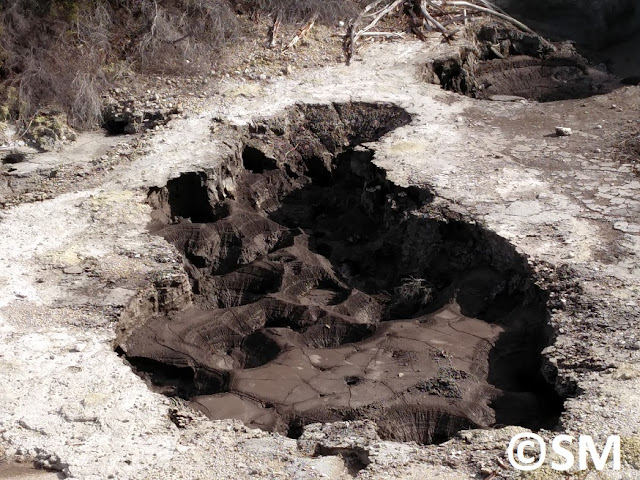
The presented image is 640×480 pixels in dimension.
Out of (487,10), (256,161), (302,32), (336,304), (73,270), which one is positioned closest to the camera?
(73,270)

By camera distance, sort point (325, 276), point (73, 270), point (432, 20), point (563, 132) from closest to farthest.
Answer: point (73, 270) → point (325, 276) → point (563, 132) → point (432, 20)

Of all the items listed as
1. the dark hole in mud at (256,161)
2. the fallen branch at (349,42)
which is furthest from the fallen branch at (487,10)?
the dark hole in mud at (256,161)

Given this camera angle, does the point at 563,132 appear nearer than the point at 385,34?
Yes

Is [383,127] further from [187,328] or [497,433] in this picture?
[497,433]

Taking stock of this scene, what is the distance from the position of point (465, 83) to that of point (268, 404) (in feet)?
22.7

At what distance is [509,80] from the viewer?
41.1 ft

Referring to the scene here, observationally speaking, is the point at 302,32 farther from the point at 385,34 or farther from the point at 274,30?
the point at 385,34

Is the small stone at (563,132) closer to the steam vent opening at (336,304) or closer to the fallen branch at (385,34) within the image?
the steam vent opening at (336,304)

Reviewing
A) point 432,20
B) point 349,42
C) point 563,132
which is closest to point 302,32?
point 349,42

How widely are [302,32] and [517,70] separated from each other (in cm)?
300

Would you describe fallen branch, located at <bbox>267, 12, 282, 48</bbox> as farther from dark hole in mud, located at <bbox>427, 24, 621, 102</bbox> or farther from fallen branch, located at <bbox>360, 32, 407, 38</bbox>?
dark hole in mud, located at <bbox>427, 24, 621, 102</bbox>

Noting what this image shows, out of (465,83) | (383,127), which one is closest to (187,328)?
(383,127)

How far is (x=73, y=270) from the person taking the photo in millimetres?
7504

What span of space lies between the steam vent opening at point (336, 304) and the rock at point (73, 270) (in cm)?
73
